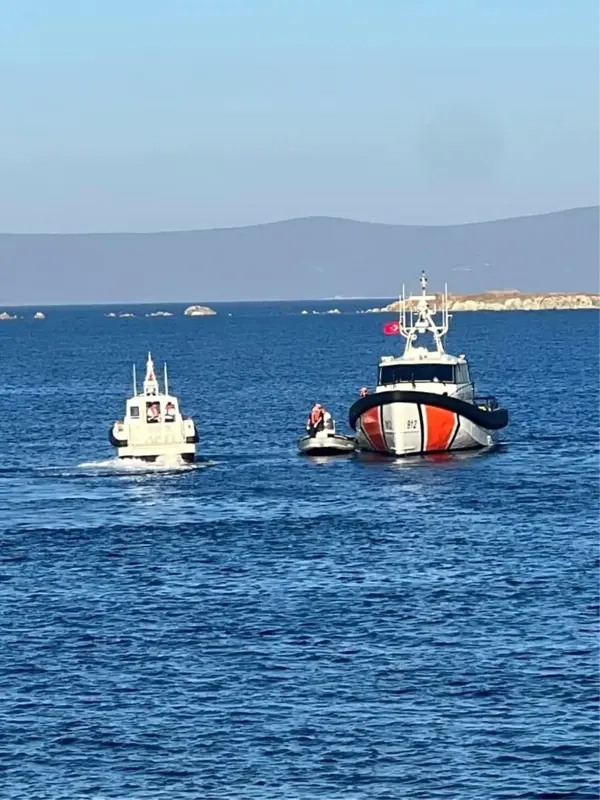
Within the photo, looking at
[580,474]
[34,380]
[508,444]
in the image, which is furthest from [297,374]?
[580,474]

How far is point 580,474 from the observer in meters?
80.7

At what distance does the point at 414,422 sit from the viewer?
85.4 meters

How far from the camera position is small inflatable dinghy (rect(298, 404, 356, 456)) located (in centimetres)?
8831

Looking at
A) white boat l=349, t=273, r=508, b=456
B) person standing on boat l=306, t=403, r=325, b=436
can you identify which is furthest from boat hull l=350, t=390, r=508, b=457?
person standing on boat l=306, t=403, r=325, b=436

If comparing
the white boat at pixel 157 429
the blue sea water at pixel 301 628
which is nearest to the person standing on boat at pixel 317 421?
the blue sea water at pixel 301 628

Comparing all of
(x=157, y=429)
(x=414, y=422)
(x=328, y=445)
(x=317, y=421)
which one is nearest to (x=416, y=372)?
(x=414, y=422)

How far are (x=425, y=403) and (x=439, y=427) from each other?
1.68m

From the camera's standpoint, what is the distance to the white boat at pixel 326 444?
290 feet

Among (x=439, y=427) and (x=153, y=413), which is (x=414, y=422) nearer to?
(x=439, y=427)

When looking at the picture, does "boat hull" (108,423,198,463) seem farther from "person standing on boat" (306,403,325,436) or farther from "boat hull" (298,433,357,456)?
"person standing on boat" (306,403,325,436)

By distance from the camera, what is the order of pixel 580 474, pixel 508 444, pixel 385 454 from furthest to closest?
pixel 508 444
pixel 385 454
pixel 580 474

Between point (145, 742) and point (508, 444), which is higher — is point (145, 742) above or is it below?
below

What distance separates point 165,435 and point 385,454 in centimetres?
1060

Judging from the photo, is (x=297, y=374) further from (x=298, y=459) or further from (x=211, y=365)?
(x=298, y=459)
